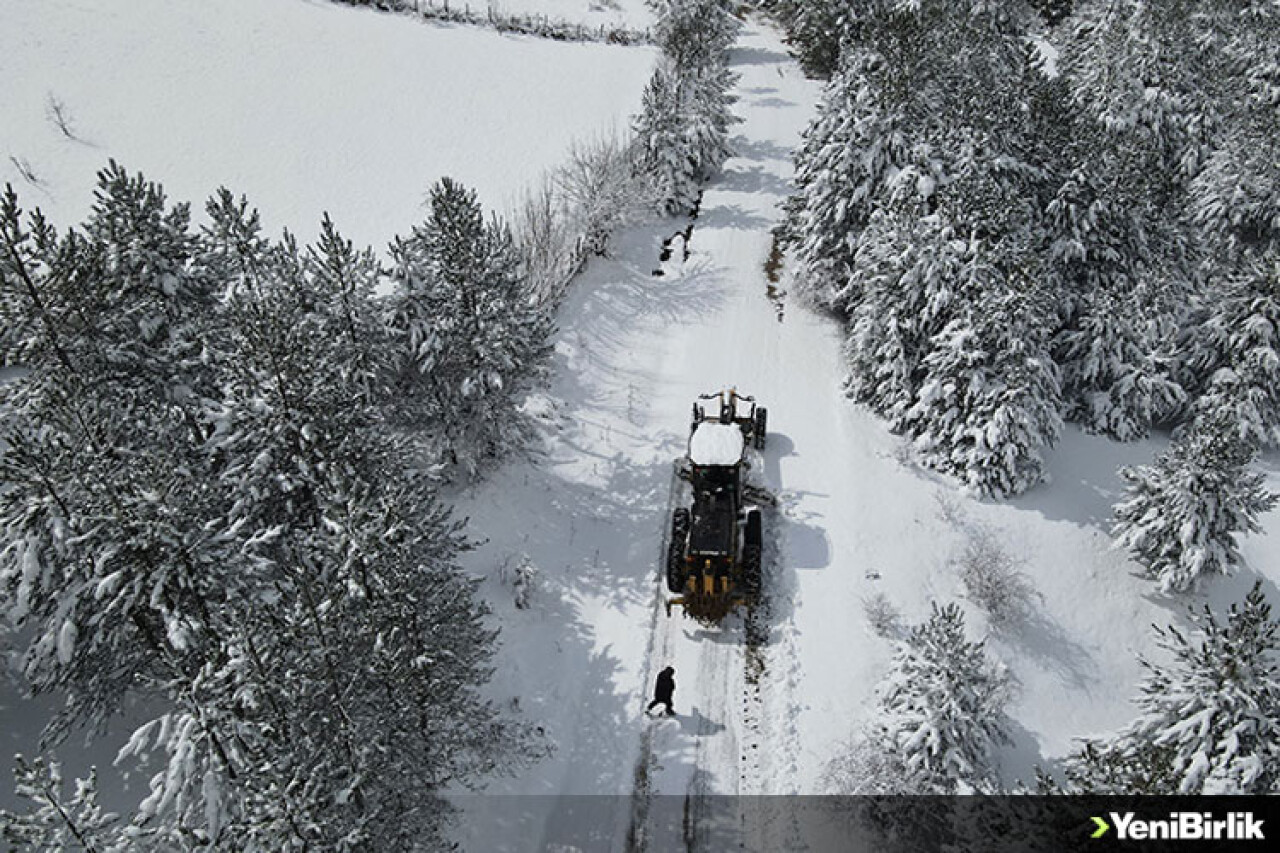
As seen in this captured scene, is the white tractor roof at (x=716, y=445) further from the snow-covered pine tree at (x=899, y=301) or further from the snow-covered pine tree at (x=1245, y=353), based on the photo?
the snow-covered pine tree at (x=1245, y=353)

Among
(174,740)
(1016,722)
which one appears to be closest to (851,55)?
(1016,722)

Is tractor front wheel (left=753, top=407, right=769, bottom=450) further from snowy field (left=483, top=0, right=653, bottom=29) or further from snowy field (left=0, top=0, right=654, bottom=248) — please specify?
snowy field (left=483, top=0, right=653, bottom=29)

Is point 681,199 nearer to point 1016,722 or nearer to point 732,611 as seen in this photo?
point 732,611

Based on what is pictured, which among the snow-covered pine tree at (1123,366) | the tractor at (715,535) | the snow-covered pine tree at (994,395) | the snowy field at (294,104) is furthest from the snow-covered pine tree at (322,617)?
the snow-covered pine tree at (1123,366)

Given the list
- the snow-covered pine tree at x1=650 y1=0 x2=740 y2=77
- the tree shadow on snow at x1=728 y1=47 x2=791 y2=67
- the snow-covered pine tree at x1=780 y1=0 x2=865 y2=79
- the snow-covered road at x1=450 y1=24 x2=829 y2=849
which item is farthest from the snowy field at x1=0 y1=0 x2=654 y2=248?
the snow-covered pine tree at x1=780 y1=0 x2=865 y2=79

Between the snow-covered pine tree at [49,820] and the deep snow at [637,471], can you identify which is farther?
the deep snow at [637,471]
